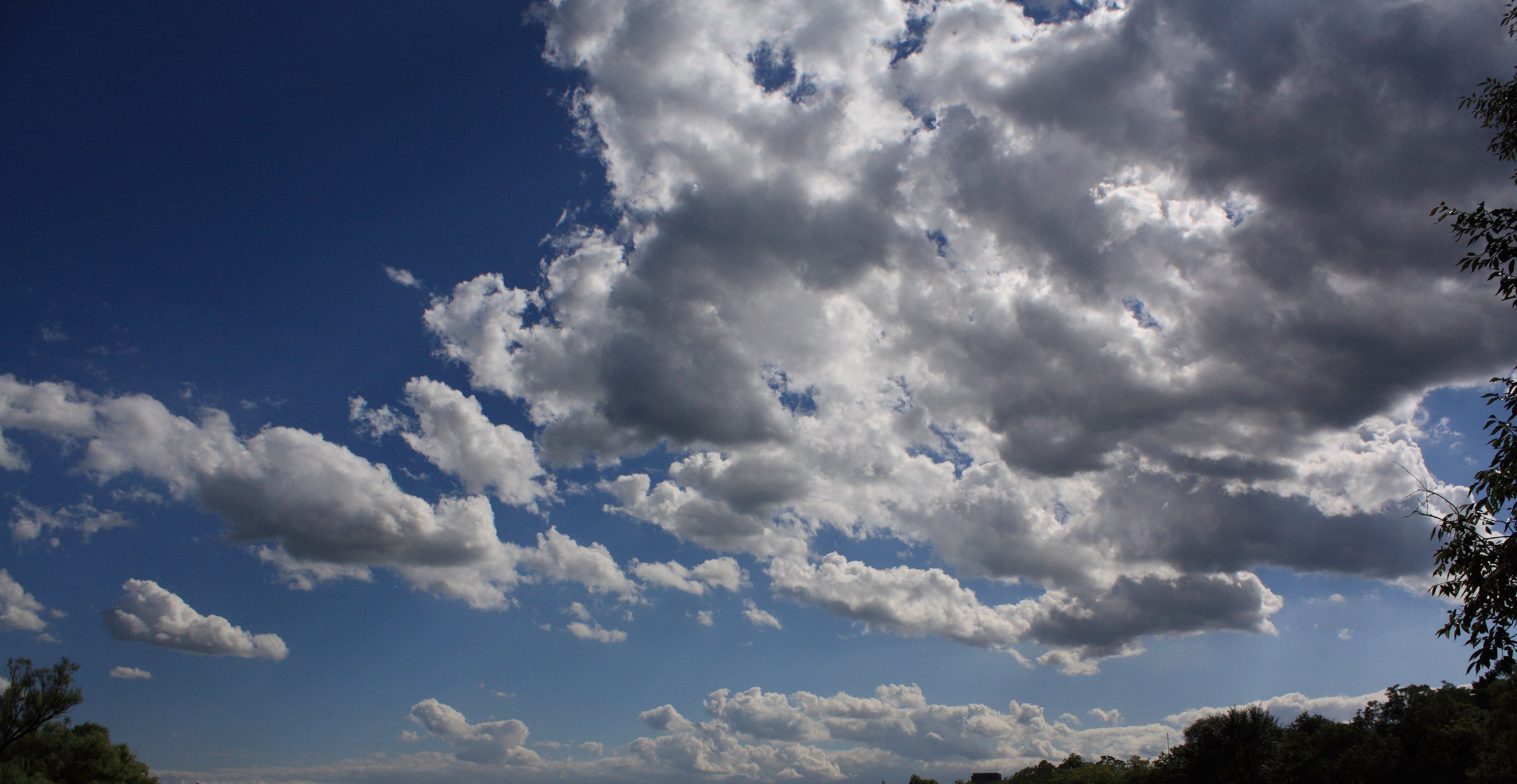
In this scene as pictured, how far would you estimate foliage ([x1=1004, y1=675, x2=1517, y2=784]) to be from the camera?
71.0 meters

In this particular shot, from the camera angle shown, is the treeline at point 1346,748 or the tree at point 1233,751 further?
the tree at point 1233,751

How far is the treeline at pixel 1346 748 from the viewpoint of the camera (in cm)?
7106

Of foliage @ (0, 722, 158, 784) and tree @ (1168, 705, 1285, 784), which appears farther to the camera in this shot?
tree @ (1168, 705, 1285, 784)

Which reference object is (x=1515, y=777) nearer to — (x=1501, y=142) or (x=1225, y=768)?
(x=1225, y=768)

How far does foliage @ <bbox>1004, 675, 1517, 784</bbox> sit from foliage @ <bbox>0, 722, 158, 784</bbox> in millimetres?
108113

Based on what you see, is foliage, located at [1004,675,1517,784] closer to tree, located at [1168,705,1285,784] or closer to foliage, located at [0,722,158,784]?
tree, located at [1168,705,1285,784]

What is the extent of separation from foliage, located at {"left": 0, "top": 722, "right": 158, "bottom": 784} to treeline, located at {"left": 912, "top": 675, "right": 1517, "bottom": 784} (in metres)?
108

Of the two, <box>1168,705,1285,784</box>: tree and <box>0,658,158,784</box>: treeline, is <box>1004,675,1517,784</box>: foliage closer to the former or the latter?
<box>1168,705,1285,784</box>: tree

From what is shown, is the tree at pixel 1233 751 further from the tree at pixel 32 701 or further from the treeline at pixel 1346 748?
the tree at pixel 32 701

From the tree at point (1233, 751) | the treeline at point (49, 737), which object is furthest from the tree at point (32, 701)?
the tree at point (1233, 751)

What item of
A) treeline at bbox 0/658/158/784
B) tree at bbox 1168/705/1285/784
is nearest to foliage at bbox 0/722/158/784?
treeline at bbox 0/658/158/784

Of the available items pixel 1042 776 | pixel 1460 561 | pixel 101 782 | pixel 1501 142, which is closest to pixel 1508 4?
pixel 1501 142

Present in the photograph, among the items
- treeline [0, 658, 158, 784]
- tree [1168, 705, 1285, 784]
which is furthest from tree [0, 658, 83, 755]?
tree [1168, 705, 1285, 784]

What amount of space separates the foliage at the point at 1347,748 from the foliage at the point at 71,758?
355 feet
